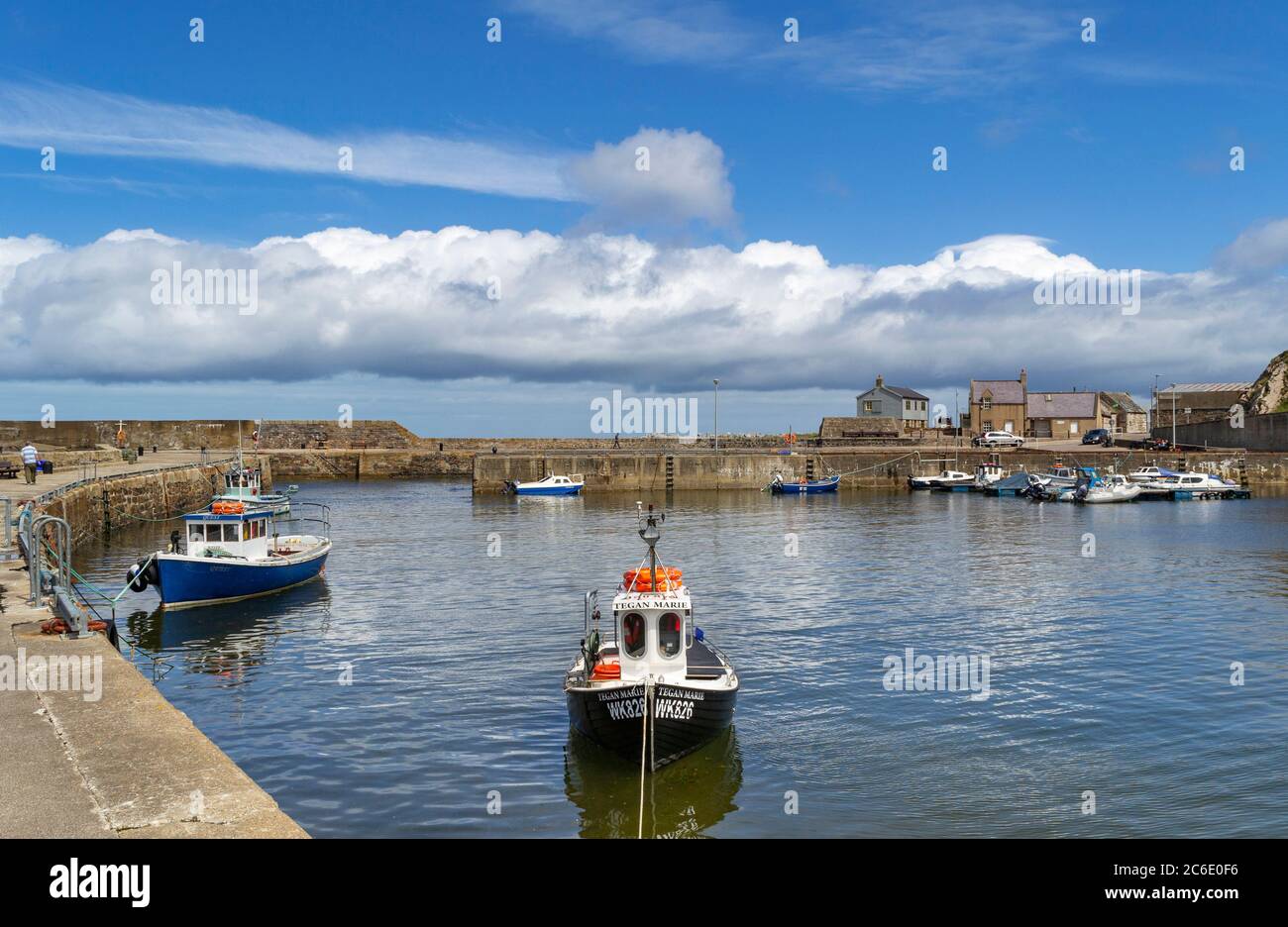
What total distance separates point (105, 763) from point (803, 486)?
71.6 metres

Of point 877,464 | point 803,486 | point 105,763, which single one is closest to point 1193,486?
point 877,464

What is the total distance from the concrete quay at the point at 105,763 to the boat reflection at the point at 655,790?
17.0ft

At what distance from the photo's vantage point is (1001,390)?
117 meters

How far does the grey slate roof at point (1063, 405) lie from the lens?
386ft

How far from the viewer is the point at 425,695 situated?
68.3ft

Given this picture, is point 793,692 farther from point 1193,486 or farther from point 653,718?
point 1193,486

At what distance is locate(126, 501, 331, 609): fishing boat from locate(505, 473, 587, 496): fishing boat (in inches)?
1751

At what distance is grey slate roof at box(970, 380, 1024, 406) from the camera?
11600 cm

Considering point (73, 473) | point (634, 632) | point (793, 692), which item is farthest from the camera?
point (73, 473)
